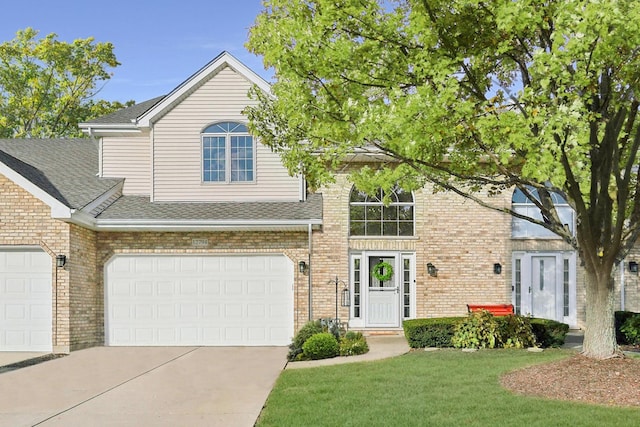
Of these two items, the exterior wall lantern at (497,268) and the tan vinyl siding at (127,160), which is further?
the tan vinyl siding at (127,160)

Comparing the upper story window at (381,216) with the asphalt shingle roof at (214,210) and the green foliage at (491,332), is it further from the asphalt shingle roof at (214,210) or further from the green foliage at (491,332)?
the green foliage at (491,332)

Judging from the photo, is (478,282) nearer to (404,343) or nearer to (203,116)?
(404,343)

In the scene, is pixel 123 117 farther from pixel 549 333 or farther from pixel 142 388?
pixel 549 333

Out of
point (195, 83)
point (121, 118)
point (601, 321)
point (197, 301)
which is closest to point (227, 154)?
point (195, 83)

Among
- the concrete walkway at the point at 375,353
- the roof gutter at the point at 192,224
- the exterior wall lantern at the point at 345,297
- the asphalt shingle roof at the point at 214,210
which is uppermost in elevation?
the asphalt shingle roof at the point at 214,210

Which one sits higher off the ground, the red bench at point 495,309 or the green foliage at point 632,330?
the red bench at point 495,309

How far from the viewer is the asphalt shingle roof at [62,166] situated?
17.1 m

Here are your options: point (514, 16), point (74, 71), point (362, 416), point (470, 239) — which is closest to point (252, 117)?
point (514, 16)

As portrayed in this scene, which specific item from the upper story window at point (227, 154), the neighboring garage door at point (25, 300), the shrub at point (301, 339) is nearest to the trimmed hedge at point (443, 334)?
the shrub at point (301, 339)

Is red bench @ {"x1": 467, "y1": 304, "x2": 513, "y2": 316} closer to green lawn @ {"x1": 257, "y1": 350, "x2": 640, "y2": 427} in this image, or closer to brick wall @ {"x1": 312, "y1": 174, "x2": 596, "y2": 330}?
brick wall @ {"x1": 312, "y1": 174, "x2": 596, "y2": 330}

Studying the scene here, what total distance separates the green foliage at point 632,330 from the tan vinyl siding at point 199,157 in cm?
841

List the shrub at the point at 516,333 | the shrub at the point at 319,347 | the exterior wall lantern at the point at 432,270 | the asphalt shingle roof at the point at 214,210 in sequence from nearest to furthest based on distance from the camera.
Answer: the shrub at the point at 319,347 → the shrub at the point at 516,333 → the asphalt shingle roof at the point at 214,210 → the exterior wall lantern at the point at 432,270

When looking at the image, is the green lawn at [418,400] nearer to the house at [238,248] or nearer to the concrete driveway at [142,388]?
the concrete driveway at [142,388]

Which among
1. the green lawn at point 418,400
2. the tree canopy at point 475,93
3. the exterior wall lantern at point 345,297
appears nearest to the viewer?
the green lawn at point 418,400
